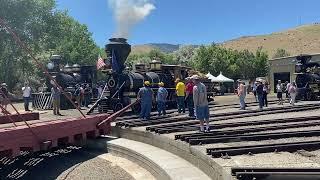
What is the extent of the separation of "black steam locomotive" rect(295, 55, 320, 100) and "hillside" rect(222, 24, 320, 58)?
8297 cm

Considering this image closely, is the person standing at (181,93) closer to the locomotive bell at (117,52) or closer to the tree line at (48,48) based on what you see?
the locomotive bell at (117,52)

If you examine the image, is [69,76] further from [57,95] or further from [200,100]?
Result: [200,100]

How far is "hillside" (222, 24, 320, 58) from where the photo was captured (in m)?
115

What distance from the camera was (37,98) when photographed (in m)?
28.7

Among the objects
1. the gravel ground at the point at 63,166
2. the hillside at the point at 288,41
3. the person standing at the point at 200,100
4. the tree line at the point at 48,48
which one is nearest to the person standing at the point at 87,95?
the tree line at the point at 48,48

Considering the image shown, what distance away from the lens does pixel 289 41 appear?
127688 mm

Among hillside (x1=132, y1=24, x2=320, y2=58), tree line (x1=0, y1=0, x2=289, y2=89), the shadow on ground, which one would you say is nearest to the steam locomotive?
the shadow on ground

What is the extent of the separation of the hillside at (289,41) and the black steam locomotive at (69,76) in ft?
276

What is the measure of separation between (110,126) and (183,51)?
93.7m

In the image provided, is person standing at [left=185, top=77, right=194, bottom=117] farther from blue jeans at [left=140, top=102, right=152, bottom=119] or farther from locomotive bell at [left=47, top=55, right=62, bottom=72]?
locomotive bell at [left=47, top=55, right=62, bottom=72]

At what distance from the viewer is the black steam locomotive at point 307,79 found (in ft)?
86.2

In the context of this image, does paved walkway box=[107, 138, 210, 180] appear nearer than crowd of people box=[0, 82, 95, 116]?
Yes

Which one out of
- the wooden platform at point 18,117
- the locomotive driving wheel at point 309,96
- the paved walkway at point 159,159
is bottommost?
the paved walkway at point 159,159

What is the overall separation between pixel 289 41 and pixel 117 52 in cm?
11492
